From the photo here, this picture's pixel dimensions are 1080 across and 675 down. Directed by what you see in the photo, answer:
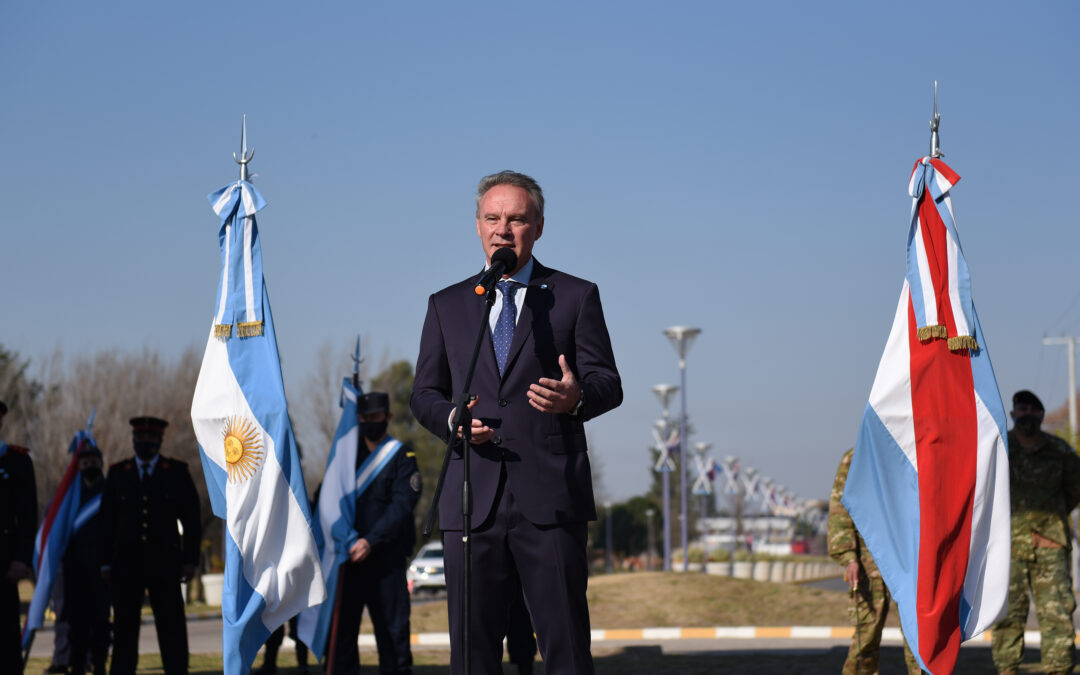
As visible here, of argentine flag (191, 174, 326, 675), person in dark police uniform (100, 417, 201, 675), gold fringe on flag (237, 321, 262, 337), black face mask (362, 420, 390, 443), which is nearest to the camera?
argentine flag (191, 174, 326, 675)

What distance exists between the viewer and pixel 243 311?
816cm

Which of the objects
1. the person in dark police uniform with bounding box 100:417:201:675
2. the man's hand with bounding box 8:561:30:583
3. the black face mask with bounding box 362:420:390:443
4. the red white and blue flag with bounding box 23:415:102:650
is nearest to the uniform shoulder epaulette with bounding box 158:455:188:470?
the person in dark police uniform with bounding box 100:417:201:675

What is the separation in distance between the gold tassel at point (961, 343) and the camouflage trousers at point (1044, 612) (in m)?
2.86

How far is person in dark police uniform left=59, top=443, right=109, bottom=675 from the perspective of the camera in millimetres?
11945

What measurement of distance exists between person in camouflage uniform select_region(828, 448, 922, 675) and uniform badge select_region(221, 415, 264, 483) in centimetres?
405

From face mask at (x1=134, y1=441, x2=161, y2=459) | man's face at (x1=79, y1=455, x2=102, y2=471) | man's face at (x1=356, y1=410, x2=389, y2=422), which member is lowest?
man's face at (x1=79, y1=455, x2=102, y2=471)

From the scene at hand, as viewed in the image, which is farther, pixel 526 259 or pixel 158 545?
pixel 158 545

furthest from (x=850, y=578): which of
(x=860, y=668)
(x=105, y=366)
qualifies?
(x=105, y=366)

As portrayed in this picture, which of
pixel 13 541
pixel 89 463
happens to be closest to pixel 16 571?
pixel 13 541

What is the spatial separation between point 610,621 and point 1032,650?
655 cm

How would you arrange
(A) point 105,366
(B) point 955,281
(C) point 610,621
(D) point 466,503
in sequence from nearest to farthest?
(D) point 466,503
(B) point 955,281
(C) point 610,621
(A) point 105,366

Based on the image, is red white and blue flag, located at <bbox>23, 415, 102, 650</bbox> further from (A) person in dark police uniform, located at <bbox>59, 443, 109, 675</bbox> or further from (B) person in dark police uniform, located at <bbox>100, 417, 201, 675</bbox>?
(B) person in dark police uniform, located at <bbox>100, 417, 201, 675</bbox>

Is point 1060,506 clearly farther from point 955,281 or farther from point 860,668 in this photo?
point 955,281

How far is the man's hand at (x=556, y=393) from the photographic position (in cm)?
404
